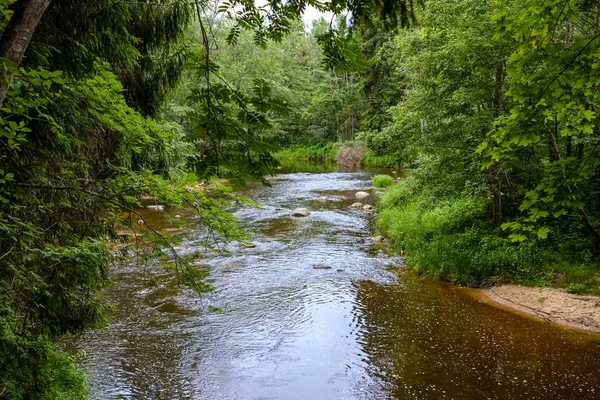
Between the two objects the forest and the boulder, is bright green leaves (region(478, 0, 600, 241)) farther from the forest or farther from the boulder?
the boulder

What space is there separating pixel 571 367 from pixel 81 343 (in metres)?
8.32

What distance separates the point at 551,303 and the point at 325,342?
4907mm

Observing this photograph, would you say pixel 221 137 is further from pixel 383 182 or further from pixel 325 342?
pixel 383 182

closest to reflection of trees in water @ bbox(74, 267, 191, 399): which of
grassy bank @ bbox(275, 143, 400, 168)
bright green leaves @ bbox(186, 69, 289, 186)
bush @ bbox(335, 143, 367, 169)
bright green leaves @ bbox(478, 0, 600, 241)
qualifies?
bright green leaves @ bbox(186, 69, 289, 186)

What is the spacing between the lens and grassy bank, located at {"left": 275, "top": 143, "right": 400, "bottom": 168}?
35.2 metres

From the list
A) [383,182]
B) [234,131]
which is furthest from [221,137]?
[383,182]

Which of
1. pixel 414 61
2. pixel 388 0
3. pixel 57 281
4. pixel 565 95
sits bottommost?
pixel 57 281

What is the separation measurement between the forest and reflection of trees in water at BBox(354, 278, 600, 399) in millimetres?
1649

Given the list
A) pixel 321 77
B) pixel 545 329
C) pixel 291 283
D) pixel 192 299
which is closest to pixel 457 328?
pixel 545 329

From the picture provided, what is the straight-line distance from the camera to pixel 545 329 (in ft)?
26.5

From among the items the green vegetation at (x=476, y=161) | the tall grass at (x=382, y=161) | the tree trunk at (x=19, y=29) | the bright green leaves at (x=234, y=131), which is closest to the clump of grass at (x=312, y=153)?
the tall grass at (x=382, y=161)

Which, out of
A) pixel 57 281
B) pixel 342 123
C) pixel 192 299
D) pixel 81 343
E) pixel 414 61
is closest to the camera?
pixel 57 281

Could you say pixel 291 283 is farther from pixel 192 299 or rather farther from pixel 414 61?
pixel 414 61

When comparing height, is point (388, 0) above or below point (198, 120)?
above
